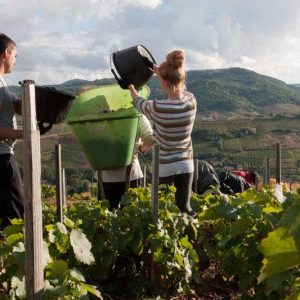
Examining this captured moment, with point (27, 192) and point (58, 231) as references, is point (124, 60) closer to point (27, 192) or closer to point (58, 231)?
point (58, 231)

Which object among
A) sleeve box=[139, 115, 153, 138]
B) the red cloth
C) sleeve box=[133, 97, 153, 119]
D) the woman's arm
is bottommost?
the red cloth

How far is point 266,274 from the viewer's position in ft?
2.09

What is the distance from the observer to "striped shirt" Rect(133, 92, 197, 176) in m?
3.52

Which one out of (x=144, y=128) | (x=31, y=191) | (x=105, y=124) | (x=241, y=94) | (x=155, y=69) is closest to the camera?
(x=31, y=191)

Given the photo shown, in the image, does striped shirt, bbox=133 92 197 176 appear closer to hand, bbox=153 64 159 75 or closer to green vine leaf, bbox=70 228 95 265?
hand, bbox=153 64 159 75

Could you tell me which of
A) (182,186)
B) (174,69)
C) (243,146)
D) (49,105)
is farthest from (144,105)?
(243,146)

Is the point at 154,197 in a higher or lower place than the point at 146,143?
lower

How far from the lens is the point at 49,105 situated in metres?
2.99

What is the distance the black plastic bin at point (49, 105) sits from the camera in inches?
115

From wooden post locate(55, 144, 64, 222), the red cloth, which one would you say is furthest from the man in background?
the red cloth

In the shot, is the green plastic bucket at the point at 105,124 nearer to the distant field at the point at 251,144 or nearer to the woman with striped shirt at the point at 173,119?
the woman with striped shirt at the point at 173,119

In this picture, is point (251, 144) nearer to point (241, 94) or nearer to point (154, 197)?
point (154, 197)

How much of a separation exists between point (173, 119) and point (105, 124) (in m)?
0.65

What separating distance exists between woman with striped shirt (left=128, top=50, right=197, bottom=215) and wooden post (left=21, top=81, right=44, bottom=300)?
5.56ft
